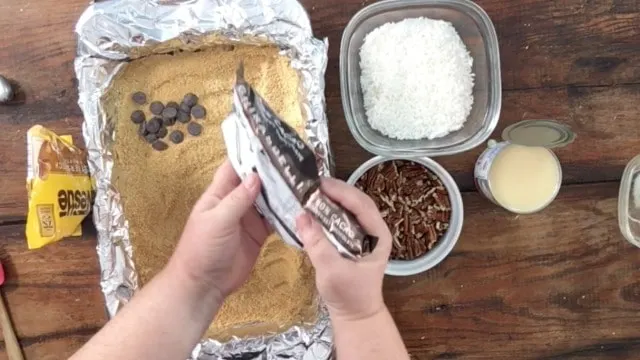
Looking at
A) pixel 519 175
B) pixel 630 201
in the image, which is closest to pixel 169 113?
pixel 519 175

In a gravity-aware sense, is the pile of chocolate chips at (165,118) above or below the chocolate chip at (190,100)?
below

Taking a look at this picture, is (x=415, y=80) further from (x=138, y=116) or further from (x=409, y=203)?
(x=138, y=116)

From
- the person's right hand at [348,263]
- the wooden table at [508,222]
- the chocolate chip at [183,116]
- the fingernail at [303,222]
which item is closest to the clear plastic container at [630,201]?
the wooden table at [508,222]

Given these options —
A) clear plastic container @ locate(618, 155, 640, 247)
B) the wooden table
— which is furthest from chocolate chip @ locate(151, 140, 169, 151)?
clear plastic container @ locate(618, 155, 640, 247)

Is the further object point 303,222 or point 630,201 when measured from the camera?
point 630,201

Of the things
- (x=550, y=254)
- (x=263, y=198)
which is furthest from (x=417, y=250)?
(x=263, y=198)

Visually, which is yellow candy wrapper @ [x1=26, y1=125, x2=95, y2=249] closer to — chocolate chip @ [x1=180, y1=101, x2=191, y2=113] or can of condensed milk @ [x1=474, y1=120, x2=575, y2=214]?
chocolate chip @ [x1=180, y1=101, x2=191, y2=113]

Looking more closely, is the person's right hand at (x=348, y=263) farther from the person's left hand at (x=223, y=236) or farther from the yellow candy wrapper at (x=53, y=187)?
the yellow candy wrapper at (x=53, y=187)
